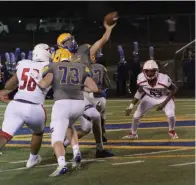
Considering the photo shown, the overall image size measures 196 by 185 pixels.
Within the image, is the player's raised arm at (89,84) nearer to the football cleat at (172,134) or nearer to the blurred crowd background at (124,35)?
the football cleat at (172,134)

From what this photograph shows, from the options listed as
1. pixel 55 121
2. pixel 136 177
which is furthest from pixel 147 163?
pixel 55 121

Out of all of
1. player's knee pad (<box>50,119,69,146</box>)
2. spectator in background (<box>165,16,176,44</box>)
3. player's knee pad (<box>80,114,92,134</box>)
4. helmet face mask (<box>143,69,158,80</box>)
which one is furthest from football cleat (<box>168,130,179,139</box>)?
spectator in background (<box>165,16,176,44</box>)

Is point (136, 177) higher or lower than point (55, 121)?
lower

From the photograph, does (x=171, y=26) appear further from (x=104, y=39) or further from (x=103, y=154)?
(x=103, y=154)

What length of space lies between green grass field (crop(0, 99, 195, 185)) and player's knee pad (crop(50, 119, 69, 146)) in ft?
1.58

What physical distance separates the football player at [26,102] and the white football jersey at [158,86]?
3.19 m

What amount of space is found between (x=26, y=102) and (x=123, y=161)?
5.89 ft

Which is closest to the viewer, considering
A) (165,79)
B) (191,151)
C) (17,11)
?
(191,151)

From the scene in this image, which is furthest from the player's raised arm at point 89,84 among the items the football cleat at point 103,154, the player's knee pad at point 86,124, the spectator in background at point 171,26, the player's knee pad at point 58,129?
the spectator in background at point 171,26

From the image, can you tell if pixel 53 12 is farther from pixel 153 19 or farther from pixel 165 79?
pixel 165 79

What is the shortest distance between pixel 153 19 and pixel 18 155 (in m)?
14.8

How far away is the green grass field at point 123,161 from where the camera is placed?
24.3ft

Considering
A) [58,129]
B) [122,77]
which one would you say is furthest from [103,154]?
[122,77]

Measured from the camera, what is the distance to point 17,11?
3056 cm
